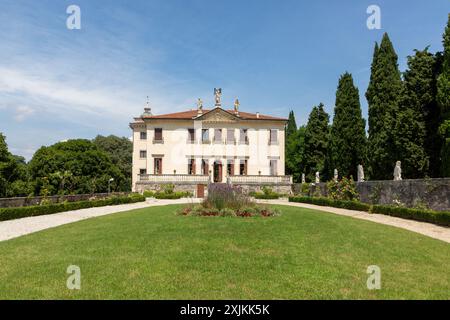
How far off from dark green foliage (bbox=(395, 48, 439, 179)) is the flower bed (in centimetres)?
1220

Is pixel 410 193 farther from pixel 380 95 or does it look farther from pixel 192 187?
pixel 192 187

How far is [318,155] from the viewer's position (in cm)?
4450

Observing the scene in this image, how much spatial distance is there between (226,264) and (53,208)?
58.0ft

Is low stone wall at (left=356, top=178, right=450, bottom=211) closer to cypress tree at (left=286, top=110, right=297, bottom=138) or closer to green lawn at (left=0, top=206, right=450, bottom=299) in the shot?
green lawn at (left=0, top=206, right=450, bottom=299)

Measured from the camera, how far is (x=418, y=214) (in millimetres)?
14781

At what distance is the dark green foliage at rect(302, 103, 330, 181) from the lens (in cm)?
4422

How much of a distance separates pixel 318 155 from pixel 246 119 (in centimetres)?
1153

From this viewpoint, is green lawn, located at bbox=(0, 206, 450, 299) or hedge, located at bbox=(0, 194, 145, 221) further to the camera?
hedge, located at bbox=(0, 194, 145, 221)

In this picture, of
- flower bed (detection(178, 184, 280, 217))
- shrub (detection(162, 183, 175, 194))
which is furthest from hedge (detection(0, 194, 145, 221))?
flower bed (detection(178, 184, 280, 217))

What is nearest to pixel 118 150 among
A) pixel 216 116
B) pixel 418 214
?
pixel 216 116

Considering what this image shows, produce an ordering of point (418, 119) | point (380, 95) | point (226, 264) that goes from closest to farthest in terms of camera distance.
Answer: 1. point (226, 264)
2. point (418, 119)
3. point (380, 95)

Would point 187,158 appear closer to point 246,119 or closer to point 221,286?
point 246,119

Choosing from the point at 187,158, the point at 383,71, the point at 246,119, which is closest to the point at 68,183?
the point at 187,158

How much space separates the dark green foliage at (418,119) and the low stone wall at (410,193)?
3790 mm
